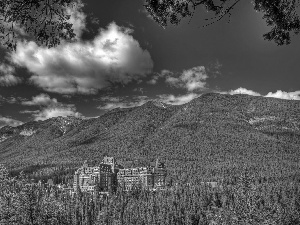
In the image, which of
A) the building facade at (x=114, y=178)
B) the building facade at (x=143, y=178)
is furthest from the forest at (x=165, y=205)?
the building facade at (x=143, y=178)

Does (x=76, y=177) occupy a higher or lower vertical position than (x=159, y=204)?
higher

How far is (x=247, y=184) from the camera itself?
4000cm

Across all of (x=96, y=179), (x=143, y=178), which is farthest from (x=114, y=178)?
(x=96, y=179)

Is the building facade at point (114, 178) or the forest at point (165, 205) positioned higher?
the building facade at point (114, 178)

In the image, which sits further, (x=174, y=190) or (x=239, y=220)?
(x=174, y=190)

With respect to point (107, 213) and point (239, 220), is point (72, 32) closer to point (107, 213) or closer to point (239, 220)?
point (239, 220)

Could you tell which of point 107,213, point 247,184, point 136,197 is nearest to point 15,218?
point 247,184

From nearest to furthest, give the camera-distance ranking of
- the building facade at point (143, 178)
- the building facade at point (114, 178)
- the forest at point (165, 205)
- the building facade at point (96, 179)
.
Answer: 1. the forest at point (165, 205)
2. the building facade at point (96, 179)
3. the building facade at point (114, 178)
4. the building facade at point (143, 178)

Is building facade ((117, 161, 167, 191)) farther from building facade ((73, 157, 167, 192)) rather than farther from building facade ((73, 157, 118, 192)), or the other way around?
building facade ((73, 157, 118, 192))

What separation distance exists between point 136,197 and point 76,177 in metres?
33.5

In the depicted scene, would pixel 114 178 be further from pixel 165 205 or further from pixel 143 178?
pixel 165 205

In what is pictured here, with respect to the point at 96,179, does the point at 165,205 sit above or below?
below

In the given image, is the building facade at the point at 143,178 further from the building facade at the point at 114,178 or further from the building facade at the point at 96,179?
the building facade at the point at 96,179

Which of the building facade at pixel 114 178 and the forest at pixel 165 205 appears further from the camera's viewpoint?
the building facade at pixel 114 178
